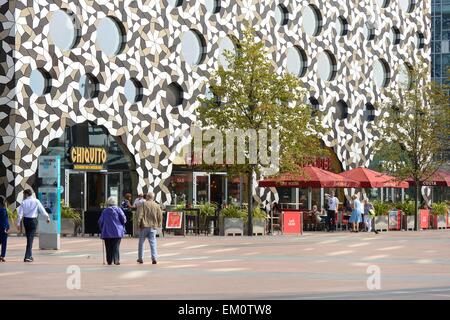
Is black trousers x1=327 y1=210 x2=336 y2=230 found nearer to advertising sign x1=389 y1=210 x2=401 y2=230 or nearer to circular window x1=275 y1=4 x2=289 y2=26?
advertising sign x1=389 y1=210 x2=401 y2=230

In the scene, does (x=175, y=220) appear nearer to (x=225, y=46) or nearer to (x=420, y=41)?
(x=225, y=46)

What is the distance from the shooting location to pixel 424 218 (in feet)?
183

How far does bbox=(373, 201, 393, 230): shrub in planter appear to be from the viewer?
51.4m

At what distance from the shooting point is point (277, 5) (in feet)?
190

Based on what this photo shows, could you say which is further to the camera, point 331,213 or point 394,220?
point 394,220

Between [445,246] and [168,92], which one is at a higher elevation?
[168,92]

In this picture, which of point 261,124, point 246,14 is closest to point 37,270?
point 261,124

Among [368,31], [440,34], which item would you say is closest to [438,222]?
[368,31]

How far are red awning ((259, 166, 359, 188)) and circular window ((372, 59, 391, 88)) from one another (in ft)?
58.6

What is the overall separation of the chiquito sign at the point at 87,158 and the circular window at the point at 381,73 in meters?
25.4

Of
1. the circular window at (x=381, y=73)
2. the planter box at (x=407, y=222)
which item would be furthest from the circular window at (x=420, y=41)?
the planter box at (x=407, y=222)

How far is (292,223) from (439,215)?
598 inches
